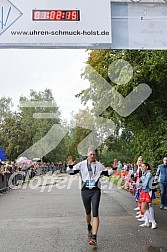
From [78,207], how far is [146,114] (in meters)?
8.12

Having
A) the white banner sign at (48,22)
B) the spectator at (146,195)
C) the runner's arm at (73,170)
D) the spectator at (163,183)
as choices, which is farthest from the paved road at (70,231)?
the white banner sign at (48,22)

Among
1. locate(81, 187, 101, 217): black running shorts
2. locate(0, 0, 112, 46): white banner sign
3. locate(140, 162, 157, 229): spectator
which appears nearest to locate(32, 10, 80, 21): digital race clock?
locate(0, 0, 112, 46): white banner sign

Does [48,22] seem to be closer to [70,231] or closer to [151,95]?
[70,231]

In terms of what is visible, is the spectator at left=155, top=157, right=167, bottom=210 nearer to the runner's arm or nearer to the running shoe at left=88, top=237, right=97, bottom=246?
the runner's arm

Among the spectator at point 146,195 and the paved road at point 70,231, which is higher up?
the spectator at point 146,195

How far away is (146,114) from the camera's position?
2106cm

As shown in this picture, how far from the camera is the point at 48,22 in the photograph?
28.5ft

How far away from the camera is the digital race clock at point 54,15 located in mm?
8664

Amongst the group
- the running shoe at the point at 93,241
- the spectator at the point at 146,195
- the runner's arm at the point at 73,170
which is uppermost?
the runner's arm at the point at 73,170

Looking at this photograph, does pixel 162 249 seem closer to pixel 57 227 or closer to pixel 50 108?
pixel 57 227

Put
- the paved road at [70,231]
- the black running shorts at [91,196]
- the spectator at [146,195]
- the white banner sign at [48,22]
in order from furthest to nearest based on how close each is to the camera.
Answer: the spectator at [146,195] → the white banner sign at [48,22] → the black running shorts at [91,196] → the paved road at [70,231]

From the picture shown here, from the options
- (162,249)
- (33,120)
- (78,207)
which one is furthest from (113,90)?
(33,120)

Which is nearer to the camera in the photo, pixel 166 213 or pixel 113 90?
pixel 166 213

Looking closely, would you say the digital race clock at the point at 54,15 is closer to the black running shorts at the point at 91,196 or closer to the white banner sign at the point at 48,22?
the white banner sign at the point at 48,22
